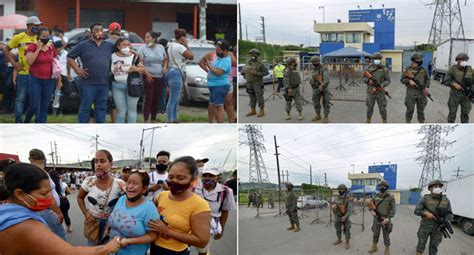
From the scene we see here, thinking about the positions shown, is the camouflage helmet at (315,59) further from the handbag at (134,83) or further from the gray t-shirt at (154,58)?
the handbag at (134,83)

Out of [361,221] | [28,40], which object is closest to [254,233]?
[361,221]

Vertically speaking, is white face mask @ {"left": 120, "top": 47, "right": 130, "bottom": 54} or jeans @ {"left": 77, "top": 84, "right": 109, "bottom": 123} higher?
white face mask @ {"left": 120, "top": 47, "right": 130, "bottom": 54}

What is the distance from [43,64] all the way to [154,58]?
3.57 ft

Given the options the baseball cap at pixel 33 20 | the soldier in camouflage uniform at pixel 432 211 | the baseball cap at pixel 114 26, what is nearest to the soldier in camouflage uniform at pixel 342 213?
the soldier in camouflage uniform at pixel 432 211

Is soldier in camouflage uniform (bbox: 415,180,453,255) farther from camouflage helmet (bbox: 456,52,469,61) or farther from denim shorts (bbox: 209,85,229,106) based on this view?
denim shorts (bbox: 209,85,229,106)

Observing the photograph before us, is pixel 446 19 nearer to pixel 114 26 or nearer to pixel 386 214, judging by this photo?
pixel 386 214

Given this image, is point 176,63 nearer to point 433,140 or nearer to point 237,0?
point 237,0

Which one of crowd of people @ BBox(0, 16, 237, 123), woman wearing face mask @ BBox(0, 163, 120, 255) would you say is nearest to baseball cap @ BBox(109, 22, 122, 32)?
crowd of people @ BBox(0, 16, 237, 123)

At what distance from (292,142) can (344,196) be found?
805mm

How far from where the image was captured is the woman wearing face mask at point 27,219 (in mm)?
2219

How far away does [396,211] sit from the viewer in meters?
4.99

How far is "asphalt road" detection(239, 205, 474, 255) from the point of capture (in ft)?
16.3

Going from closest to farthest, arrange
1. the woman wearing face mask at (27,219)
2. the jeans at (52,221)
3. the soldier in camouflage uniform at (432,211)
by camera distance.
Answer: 1. the woman wearing face mask at (27,219)
2. the jeans at (52,221)
3. the soldier in camouflage uniform at (432,211)

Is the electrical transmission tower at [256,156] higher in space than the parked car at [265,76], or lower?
lower
